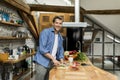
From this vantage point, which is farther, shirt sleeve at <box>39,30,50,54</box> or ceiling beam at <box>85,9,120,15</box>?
ceiling beam at <box>85,9,120,15</box>

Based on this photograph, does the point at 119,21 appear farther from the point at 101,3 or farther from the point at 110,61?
the point at 110,61

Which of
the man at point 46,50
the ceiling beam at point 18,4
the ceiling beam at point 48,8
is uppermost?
the ceiling beam at point 48,8

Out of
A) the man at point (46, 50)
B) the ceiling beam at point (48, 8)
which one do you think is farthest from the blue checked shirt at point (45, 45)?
the ceiling beam at point (48, 8)

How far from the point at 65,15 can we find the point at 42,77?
19.2 feet

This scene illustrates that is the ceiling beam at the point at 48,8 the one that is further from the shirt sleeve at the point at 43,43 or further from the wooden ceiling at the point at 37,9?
the shirt sleeve at the point at 43,43

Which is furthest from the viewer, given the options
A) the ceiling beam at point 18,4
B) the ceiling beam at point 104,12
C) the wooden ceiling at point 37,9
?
the ceiling beam at point 104,12

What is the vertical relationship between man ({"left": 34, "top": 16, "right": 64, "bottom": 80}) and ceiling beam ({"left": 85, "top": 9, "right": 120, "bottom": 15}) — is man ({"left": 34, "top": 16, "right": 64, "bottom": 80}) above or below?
below

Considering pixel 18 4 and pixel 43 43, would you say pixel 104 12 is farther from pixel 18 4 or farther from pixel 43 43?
pixel 43 43

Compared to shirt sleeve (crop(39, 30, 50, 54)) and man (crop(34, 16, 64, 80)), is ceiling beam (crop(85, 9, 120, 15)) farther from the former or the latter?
shirt sleeve (crop(39, 30, 50, 54))

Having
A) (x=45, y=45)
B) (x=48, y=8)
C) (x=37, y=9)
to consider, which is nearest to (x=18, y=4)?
(x=37, y=9)

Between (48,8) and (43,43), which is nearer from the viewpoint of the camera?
(43,43)

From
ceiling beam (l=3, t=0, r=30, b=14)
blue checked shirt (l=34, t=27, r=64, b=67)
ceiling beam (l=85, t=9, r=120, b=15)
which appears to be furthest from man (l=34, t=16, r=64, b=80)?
ceiling beam (l=85, t=9, r=120, b=15)

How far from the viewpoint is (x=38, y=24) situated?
9.05 meters

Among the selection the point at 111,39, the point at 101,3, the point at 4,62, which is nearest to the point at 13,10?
the point at 4,62
